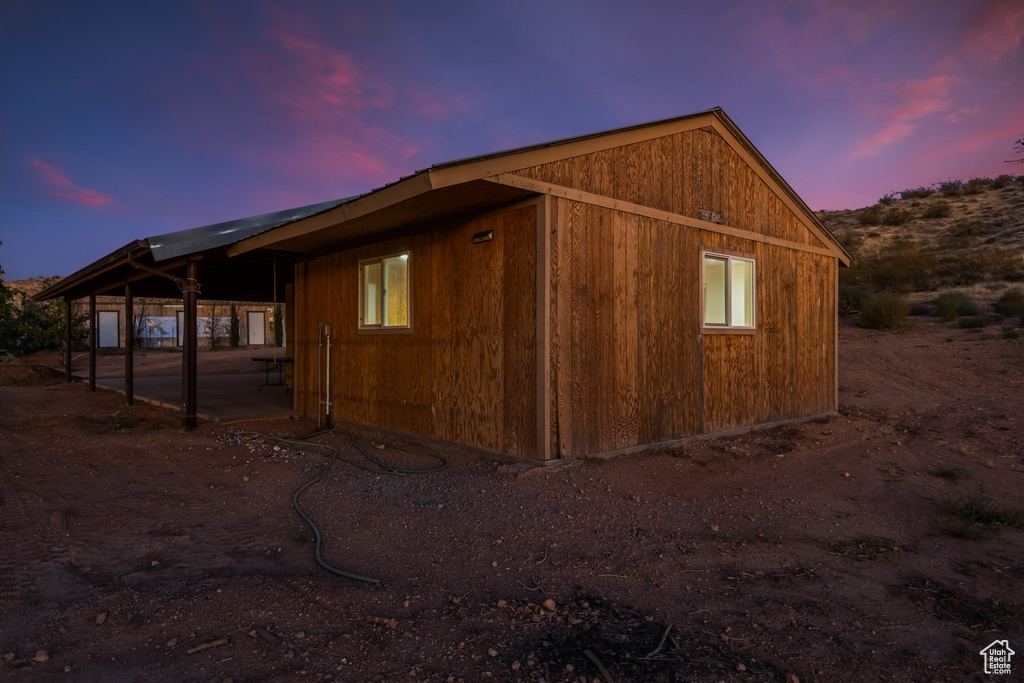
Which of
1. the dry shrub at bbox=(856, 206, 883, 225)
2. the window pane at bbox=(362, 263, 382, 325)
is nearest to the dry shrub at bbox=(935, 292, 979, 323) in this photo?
the window pane at bbox=(362, 263, 382, 325)

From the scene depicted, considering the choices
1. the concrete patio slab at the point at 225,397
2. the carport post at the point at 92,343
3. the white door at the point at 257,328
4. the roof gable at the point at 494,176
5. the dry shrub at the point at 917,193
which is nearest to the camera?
the roof gable at the point at 494,176

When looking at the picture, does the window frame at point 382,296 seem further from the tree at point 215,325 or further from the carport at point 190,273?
the tree at point 215,325

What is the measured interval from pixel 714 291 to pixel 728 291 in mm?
184

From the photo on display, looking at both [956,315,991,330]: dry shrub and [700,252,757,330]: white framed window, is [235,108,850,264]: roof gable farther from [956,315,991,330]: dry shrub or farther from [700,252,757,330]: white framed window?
[956,315,991,330]: dry shrub

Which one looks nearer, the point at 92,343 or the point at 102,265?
the point at 102,265

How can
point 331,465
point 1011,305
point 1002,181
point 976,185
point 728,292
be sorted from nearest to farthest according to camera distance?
point 331,465 < point 728,292 < point 1011,305 < point 1002,181 < point 976,185

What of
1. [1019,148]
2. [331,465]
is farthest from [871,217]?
[331,465]

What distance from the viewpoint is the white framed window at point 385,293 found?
23.1 ft

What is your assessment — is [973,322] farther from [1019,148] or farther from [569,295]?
[569,295]

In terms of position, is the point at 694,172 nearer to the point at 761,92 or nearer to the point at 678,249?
the point at 678,249

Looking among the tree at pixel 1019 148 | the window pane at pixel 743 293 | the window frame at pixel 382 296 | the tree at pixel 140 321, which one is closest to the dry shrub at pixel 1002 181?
the tree at pixel 1019 148

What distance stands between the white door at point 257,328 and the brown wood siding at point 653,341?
2621cm

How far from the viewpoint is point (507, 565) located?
11.1 feet

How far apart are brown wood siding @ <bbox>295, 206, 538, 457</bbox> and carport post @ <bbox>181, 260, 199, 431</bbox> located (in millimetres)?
1920
